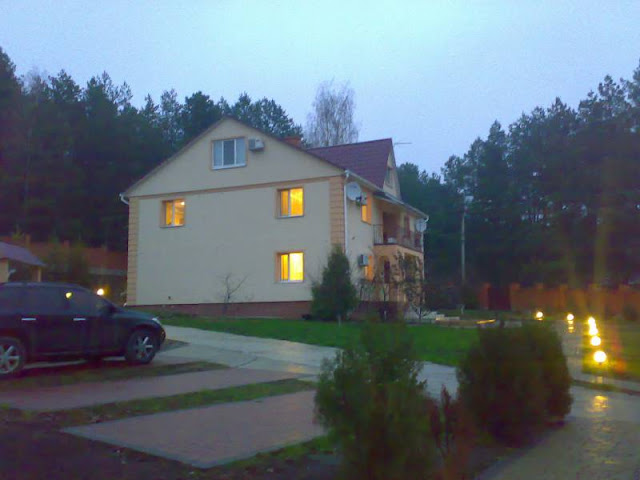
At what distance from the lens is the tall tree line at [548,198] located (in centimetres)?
4366

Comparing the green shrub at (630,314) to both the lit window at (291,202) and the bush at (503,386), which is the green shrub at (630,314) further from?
the bush at (503,386)

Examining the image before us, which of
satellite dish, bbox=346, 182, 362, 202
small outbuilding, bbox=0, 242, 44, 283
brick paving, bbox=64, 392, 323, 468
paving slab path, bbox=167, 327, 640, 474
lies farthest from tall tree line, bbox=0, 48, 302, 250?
brick paving, bbox=64, 392, 323, 468

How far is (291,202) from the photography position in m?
29.6

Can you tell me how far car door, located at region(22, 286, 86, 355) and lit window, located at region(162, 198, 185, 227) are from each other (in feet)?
63.0

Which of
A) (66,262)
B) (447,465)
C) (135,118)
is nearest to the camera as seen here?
(447,465)

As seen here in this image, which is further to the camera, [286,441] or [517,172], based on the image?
[517,172]

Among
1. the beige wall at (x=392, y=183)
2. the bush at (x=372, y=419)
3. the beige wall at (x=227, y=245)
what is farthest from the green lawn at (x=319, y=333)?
the beige wall at (x=392, y=183)

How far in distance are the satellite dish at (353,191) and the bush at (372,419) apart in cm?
2296

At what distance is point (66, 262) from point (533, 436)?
23.2m

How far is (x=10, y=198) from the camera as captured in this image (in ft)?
156

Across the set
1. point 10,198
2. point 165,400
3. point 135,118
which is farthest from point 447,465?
point 135,118

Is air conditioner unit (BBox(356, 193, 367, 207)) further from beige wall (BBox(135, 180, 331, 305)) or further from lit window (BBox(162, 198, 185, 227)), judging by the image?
lit window (BBox(162, 198, 185, 227))

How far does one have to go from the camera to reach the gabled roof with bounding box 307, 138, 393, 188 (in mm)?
32812

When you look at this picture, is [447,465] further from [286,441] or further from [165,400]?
[165,400]
